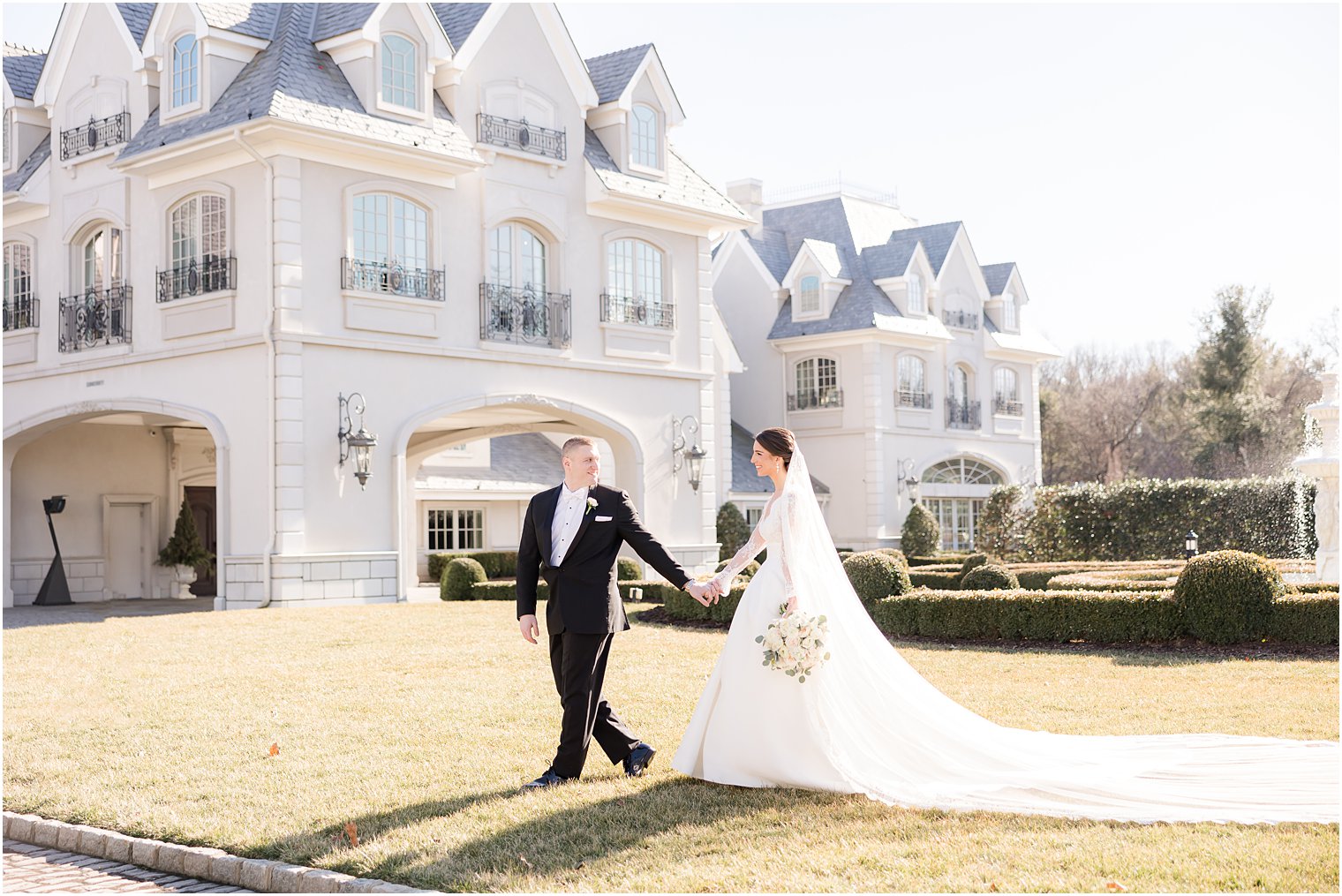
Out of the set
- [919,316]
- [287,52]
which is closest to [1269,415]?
[919,316]

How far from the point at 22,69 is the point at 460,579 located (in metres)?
13.5

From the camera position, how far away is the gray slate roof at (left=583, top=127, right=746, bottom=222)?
2580 cm

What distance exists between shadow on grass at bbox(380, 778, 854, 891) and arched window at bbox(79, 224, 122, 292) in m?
19.3

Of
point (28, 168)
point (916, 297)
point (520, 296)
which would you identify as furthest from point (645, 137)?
point (916, 297)

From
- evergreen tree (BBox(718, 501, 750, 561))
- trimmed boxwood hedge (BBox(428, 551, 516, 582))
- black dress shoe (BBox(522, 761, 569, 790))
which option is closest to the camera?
black dress shoe (BBox(522, 761, 569, 790))

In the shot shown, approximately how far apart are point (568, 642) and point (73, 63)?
2170cm

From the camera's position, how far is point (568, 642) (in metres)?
8.05

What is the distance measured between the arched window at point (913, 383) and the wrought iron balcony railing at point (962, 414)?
42.5 inches

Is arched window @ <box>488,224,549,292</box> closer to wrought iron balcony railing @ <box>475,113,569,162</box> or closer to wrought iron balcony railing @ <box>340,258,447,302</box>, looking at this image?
wrought iron balcony railing @ <box>340,258,447,302</box>

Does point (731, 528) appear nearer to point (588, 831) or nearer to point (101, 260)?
point (101, 260)

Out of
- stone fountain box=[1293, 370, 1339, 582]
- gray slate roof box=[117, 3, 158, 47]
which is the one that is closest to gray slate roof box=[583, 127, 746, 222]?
gray slate roof box=[117, 3, 158, 47]

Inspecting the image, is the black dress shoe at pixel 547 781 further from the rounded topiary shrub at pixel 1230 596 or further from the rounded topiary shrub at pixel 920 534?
the rounded topiary shrub at pixel 920 534

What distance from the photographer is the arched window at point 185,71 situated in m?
23.0

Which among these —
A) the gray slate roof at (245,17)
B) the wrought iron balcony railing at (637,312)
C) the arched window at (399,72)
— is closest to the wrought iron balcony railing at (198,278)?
the arched window at (399,72)
